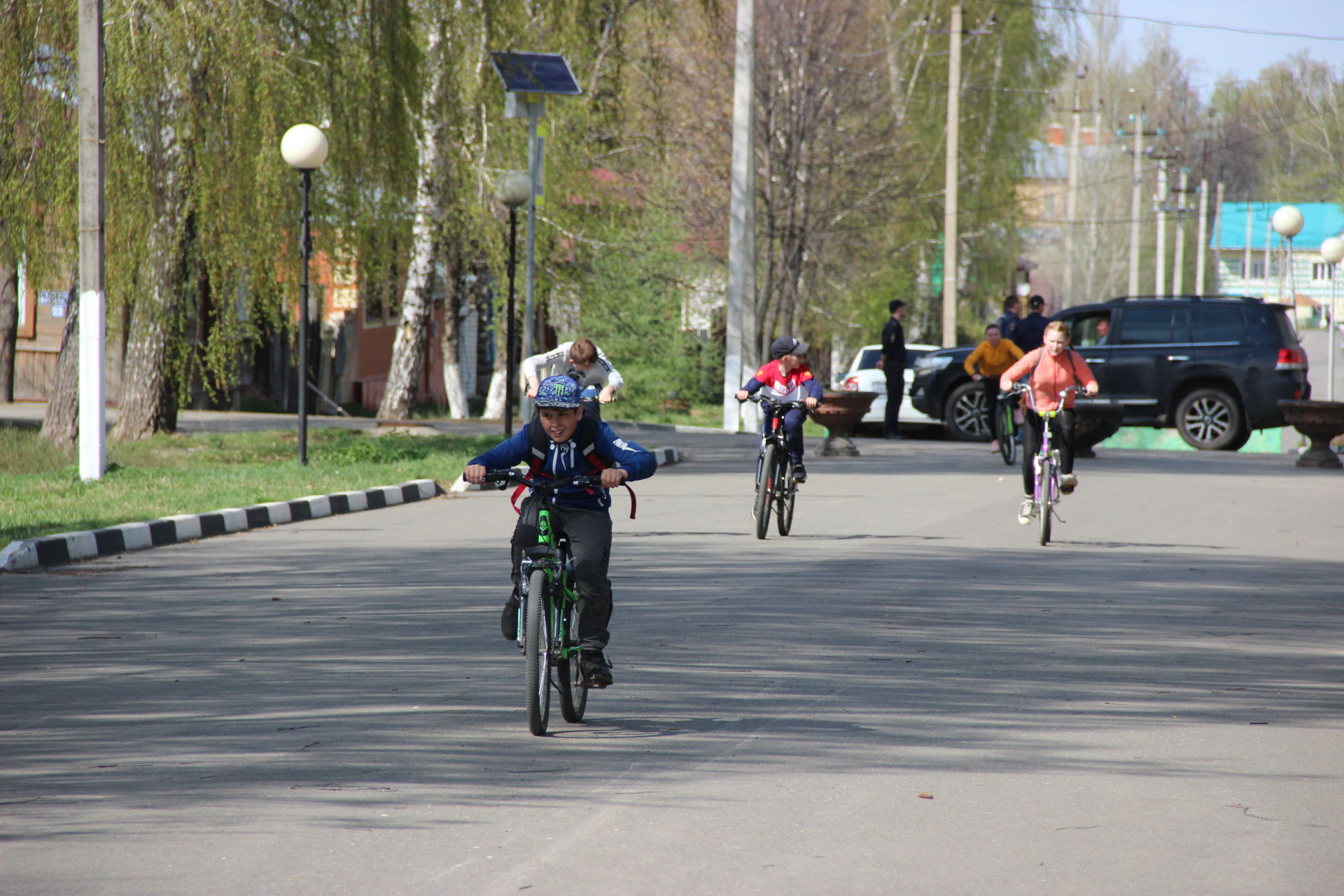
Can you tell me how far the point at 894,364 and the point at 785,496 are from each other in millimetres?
12626

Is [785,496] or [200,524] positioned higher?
[785,496]

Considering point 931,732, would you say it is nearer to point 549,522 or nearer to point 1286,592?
point 549,522

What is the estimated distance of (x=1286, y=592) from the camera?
10625 millimetres

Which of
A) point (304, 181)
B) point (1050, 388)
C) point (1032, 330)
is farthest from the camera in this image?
point (1032, 330)

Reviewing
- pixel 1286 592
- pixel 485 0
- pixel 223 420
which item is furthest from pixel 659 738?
pixel 223 420

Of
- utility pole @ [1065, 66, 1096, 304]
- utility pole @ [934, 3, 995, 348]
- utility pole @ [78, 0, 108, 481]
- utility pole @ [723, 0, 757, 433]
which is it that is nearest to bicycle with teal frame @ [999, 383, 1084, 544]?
utility pole @ [78, 0, 108, 481]

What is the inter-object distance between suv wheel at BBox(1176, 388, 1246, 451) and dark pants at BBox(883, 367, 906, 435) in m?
4.24

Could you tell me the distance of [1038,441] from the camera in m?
13.2

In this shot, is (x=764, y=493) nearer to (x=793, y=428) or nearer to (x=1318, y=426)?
(x=793, y=428)

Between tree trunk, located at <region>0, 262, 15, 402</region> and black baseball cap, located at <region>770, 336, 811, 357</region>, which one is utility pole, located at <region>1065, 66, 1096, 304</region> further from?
A: black baseball cap, located at <region>770, 336, 811, 357</region>

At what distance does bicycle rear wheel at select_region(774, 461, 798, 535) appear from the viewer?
1305 cm

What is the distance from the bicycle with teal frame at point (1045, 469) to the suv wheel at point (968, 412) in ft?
→ 39.4

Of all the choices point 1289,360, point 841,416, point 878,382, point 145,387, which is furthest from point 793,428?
point 878,382

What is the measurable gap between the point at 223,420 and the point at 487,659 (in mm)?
19179
